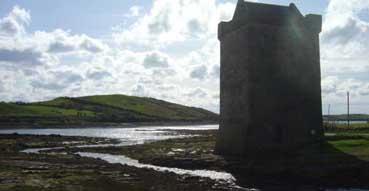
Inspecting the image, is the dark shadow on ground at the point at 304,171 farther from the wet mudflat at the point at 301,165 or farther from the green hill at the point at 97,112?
the green hill at the point at 97,112

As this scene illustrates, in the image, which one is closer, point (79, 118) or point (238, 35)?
Result: point (238, 35)

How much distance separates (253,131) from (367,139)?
8466 millimetres

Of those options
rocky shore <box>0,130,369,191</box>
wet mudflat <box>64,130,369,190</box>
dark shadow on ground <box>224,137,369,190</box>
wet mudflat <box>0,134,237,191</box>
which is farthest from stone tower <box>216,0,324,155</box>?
wet mudflat <box>0,134,237,191</box>

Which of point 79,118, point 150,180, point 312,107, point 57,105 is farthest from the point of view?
point 57,105

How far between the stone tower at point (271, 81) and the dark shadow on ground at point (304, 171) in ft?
9.20

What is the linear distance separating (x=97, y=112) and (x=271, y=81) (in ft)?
373

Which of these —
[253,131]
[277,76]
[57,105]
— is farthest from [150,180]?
[57,105]

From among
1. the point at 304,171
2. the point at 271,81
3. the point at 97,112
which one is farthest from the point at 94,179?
the point at 97,112

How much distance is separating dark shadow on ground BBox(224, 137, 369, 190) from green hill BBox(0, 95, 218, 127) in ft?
308

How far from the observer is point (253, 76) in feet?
109

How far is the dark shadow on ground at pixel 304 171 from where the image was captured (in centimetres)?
2358

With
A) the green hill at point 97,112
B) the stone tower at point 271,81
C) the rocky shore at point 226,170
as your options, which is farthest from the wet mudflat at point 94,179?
the green hill at point 97,112

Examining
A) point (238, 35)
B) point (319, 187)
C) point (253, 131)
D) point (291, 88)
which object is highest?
point (238, 35)

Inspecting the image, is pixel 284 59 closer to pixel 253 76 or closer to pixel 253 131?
pixel 253 76
